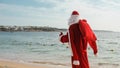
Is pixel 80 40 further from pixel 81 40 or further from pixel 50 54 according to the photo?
pixel 50 54

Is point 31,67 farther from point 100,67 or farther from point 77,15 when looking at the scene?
point 77,15

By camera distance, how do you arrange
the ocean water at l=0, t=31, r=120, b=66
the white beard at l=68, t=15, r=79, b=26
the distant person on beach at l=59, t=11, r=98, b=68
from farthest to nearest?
1. the ocean water at l=0, t=31, r=120, b=66
2. the white beard at l=68, t=15, r=79, b=26
3. the distant person on beach at l=59, t=11, r=98, b=68

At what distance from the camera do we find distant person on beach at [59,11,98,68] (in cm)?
555

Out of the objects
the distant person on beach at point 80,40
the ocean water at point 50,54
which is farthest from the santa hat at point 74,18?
the ocean water at point 50,54

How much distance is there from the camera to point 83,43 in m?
5.68

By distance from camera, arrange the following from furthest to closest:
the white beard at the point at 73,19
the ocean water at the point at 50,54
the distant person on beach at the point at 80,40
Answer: the ocean water at the point at 50,54, the white beard at the point at 73,19, the distant person on beach at the point at 80,40

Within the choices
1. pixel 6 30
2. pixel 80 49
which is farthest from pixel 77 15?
pixel 6 30

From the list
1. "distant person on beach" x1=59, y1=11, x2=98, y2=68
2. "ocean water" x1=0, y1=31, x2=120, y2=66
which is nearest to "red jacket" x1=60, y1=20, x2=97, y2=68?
"distant person on beach" x1=59, y1=11, x2=98, y2=68

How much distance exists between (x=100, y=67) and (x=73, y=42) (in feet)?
26.2

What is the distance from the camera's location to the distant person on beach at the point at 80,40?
18.2 ft

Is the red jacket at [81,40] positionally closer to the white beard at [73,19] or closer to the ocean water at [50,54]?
the white beard at [73,19]

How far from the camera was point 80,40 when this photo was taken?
5645mm

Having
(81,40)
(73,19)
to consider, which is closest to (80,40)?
(81,40)

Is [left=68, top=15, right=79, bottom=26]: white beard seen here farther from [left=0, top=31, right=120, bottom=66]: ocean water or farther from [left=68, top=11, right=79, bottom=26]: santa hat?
[left=0, top=31, right=120, bottom=66]: ocean water
